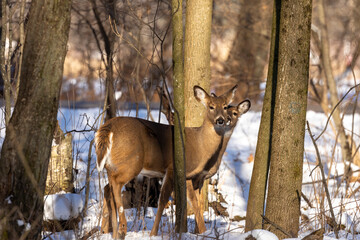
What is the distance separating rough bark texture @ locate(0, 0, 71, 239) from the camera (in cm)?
389

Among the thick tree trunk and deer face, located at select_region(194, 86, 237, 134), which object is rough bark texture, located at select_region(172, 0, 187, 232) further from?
deer face, located at select_region(194, 86, 237, 134)

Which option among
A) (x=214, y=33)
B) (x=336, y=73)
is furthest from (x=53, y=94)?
(x=336, y=73)

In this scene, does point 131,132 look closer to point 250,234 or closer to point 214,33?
point 250,234

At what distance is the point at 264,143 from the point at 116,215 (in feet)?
5.72

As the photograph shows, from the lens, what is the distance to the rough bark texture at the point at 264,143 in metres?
5.67

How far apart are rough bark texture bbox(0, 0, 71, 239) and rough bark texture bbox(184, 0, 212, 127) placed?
12.1 feet

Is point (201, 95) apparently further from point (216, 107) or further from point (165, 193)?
point (165, 193)

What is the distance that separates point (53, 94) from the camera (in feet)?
13.1

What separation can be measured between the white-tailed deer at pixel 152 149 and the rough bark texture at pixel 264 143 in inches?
35.8

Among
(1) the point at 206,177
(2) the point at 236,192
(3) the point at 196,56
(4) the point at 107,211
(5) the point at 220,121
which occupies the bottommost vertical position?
(2) the point at 236,192

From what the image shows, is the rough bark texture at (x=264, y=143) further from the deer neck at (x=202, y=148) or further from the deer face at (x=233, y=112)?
the deer face at (x=233, y=112)

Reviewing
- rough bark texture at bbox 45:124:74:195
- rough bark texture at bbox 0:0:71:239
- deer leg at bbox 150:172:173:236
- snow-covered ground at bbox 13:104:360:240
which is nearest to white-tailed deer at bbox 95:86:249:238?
deer leg at bbox 150:172:173:236

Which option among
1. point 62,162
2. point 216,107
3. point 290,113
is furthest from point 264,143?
point 62,162

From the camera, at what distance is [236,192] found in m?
10.1
